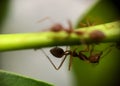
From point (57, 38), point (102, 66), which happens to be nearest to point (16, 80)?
point (57, 38)

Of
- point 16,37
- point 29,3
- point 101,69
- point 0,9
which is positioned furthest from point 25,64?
point 16,37

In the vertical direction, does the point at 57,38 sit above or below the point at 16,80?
above

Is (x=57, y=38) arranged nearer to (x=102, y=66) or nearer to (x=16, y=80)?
(x=16, y=80)

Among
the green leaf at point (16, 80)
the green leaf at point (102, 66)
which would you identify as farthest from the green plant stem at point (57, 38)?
the green leaf at point (102, 66)

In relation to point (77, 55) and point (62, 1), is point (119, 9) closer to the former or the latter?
point (77, 55)

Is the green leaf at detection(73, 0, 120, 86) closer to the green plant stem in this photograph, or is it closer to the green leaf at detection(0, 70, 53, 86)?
the green leaf at detection(0, 70, 53, 86)

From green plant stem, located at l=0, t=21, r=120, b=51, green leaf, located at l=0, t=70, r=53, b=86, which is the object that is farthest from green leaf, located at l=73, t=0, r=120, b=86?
green plant stem, located at l=0, t=21, r=120, b=51
